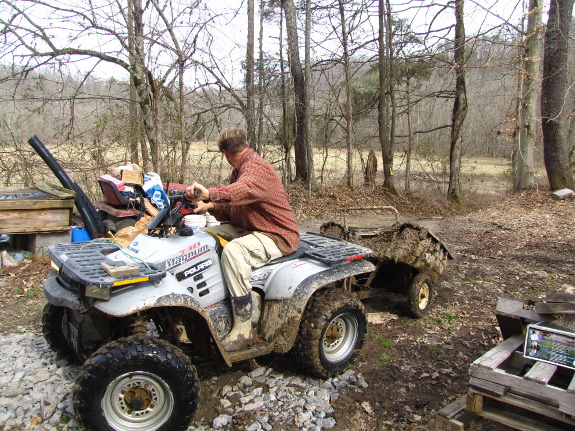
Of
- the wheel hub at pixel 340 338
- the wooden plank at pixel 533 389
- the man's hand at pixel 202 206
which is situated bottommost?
the wheel hub at pixel 340 338

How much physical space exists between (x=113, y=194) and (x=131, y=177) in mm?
422

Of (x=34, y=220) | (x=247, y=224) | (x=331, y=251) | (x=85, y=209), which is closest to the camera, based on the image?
(x=247, y=224)

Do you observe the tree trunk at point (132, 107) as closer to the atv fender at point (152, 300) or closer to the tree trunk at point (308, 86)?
the tree trunk at point (308, 86)

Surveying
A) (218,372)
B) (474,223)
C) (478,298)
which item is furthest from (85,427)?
(474,223)

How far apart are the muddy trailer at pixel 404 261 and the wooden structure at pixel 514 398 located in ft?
6.56

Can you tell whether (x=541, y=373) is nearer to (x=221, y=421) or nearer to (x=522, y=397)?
(x=522, y=397)

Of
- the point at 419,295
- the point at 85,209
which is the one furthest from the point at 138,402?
the point at 85,209

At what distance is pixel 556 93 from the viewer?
42.3 feet

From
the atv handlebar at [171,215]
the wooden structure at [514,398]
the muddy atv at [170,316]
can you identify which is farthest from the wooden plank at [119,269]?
the wooden structure at [514,398]

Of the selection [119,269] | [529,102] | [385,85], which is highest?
[385,85]

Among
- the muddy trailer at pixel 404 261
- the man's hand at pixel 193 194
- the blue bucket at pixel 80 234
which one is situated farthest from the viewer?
the blue bucket at pixel 80 234

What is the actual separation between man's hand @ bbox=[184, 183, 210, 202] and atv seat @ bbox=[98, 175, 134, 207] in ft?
14.3

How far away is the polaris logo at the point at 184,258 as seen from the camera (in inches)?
140

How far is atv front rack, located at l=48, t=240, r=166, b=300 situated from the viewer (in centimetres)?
293
